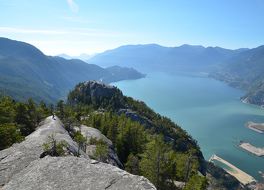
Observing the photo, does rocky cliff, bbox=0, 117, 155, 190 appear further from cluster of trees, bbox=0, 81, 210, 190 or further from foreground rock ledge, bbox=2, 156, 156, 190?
cluster of trees, bbox=0, 81, 210, 190

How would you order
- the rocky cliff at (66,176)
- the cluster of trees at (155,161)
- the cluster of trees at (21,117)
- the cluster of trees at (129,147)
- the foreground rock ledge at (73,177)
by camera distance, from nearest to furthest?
the foreground rock ledge at (73,177) < the rocky cliff at (66,176) < the cluster of trees at (129,147) < the cluster of trees at (155,161) < the cluster of trees at (21,117)

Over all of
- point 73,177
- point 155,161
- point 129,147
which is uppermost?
point 73,177

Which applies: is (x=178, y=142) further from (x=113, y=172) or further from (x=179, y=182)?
(x=113, y=172)

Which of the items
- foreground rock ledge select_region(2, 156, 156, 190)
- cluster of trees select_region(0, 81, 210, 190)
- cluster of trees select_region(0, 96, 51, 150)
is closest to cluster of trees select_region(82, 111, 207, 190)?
cluster of trees select_region(0, 81, 210, 190)

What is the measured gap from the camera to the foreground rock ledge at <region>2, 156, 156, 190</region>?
2913 cm

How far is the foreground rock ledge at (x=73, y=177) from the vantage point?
29134 millimetres

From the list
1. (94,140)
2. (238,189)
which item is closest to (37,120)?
(94,140)

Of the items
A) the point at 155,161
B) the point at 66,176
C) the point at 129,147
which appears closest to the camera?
the point at 66,176

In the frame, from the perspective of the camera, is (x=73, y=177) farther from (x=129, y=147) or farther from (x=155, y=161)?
(x=129, y=147)

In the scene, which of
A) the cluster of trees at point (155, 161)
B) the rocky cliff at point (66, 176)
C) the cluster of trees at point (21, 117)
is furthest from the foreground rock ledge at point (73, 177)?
the cluster of trees at point (21, 117)

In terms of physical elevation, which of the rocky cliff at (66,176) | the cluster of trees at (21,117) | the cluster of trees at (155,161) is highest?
the rocky cliff at (66,176)

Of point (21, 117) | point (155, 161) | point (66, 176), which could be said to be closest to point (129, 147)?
point (21, 117)

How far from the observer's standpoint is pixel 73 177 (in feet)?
102

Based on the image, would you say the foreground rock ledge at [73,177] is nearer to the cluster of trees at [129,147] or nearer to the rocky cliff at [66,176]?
the rocky cliff at [66,176]
